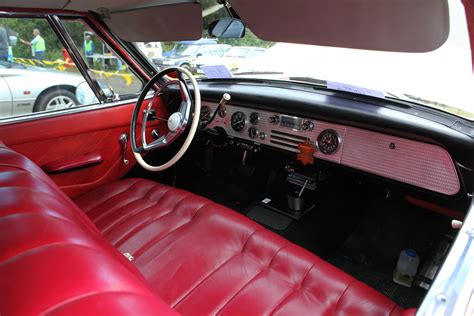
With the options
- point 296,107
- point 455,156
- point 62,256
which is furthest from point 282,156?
point 62,256

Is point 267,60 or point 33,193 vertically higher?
point 267,60

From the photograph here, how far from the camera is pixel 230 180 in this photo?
2.97m

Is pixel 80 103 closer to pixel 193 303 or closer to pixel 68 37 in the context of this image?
pixel 68 37

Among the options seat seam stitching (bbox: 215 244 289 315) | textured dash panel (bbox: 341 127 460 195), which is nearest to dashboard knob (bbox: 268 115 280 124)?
textured dash panel (bbox: 341 127 460 195)

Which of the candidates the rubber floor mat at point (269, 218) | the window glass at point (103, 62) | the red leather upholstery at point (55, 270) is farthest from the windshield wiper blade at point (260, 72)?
the red leather upholstery at point (55, 270)

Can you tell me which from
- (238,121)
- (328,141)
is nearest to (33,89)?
(238,121)

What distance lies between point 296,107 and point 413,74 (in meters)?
0.63

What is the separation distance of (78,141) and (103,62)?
0.66 metres

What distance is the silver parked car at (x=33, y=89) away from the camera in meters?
2.22

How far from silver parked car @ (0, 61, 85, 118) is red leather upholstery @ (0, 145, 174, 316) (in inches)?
53.6

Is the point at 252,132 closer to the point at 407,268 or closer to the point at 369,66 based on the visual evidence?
the point at 369,66

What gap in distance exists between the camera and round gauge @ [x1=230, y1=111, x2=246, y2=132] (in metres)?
2.49

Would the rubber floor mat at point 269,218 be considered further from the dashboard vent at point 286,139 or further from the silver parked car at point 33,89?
the silver parked car at point 33,89

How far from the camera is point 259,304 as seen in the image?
1297 mm
